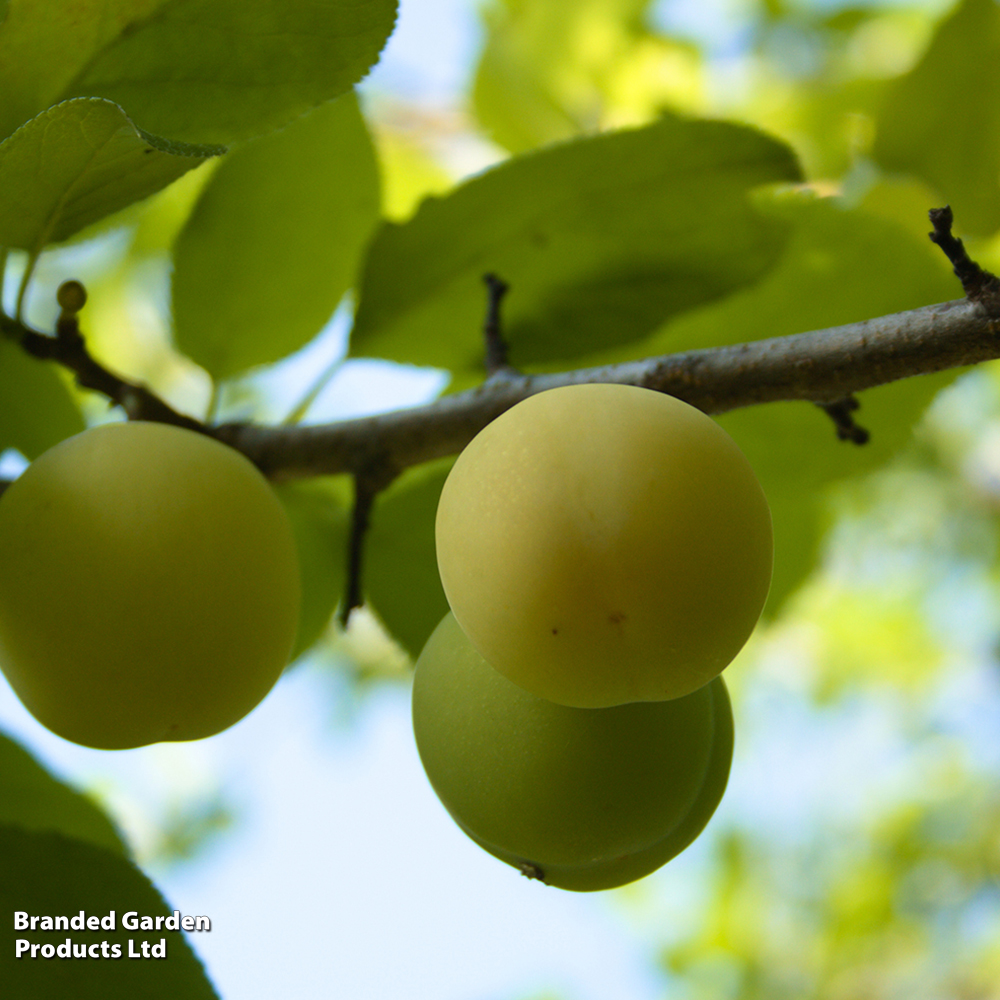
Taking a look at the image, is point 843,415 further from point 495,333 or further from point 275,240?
point 275,240

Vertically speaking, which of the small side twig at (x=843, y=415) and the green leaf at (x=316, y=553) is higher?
the small side twig at (x=843, y=415)

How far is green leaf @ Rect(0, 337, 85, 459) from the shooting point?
0.82 metres

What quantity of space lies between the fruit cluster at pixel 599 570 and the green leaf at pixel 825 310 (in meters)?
0.38

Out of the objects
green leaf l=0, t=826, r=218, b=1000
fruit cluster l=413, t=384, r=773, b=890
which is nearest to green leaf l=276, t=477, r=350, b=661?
green leaf l=0, t=826, r=218, b=1000

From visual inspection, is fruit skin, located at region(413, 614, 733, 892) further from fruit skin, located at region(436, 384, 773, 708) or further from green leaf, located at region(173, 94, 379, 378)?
green leaf, located at region(173, 94, 379, 378)

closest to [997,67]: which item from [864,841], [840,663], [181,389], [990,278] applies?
[990,278]

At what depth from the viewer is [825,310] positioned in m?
0.87

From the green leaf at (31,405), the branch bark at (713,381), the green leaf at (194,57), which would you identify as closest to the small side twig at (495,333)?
the branch bark at (713,381)

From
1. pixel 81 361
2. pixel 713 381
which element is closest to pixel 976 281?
pixel 713 381

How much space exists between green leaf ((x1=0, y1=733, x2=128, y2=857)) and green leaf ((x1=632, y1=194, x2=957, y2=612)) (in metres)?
0.65

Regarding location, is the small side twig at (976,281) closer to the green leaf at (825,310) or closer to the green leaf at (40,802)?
the green leaf at (825,310)

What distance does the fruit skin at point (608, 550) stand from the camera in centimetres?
45

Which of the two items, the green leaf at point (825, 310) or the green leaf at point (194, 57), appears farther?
the green leaf at point (825, 310)

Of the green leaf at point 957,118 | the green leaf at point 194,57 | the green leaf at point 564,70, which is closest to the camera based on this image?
the green leaf at point 194,57
